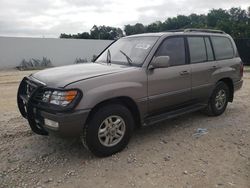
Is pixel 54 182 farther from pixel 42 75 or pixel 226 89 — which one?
pixel 226 89

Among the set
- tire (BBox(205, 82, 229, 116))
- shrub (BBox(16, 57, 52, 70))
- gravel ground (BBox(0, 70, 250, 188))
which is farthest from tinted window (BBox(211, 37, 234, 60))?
shrub (BBox(16, 57, 52, 70))

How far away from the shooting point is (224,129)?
5.46 meters

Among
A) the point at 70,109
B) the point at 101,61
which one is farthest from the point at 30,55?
the point at 70,109

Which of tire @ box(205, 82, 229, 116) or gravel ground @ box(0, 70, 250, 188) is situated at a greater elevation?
tire @ box(205, 82, 229, 116)

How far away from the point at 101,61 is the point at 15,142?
2.03 metres

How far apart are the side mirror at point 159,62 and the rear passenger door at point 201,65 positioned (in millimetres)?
981

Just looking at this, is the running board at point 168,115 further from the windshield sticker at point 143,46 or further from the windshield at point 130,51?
the windshield sticker at point 143,46

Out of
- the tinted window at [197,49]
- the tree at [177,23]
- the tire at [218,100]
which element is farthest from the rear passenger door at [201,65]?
the tree at [177,23]

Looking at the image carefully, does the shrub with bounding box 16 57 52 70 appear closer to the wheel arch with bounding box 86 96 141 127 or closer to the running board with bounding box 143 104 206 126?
the running board with bounding box 143 104 206 126

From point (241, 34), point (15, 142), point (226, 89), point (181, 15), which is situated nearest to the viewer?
point (15, 142)

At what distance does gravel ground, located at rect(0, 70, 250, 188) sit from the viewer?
11.9ft

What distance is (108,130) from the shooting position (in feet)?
13.8

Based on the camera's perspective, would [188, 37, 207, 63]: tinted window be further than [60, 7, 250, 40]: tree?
No

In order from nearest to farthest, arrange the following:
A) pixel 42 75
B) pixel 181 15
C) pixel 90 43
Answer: pixel 42 75, pixel 90 43, pixel 181 15
